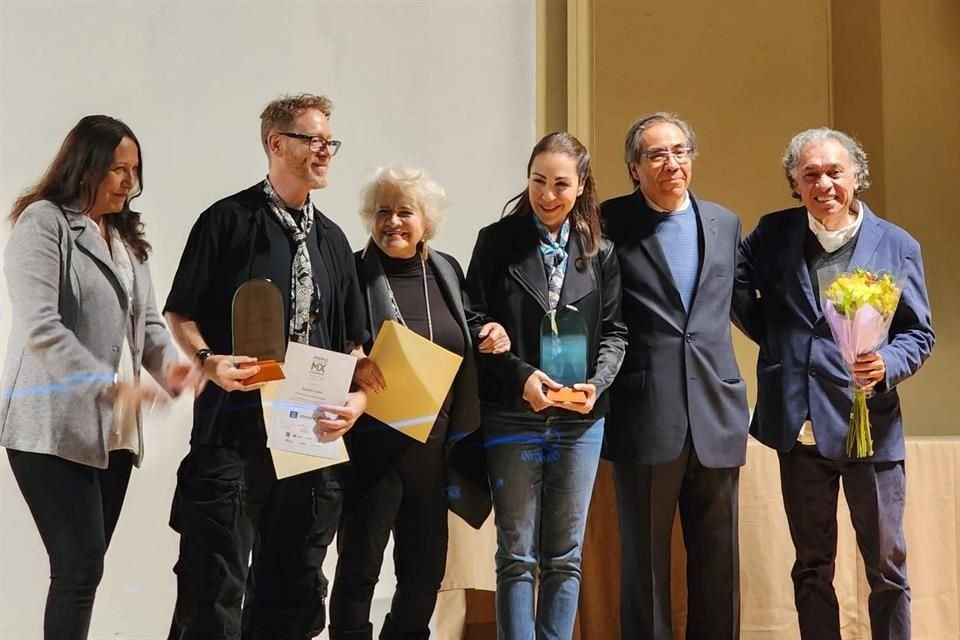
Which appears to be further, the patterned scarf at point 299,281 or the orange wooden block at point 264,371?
the patterned scarf at point 299,281

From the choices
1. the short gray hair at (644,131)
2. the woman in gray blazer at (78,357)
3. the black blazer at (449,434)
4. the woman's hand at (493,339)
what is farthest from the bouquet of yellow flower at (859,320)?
the woman in gray blazer at (78,357)

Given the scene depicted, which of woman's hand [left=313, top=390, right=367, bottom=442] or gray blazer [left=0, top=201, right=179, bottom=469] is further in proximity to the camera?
woman's hand [left=313, top=390, right=367, bottom=442]

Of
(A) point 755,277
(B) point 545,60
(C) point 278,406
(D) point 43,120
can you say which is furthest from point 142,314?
(B) point 545,60

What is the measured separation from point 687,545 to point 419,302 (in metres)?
1.04

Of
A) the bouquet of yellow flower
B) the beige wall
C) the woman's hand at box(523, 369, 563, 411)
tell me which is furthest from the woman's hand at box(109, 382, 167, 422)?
the beige wall

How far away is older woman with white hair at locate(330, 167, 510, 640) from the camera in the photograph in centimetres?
271

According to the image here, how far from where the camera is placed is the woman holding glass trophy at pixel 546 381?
9.05 feet

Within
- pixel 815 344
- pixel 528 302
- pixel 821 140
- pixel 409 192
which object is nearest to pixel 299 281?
pixel 409 192

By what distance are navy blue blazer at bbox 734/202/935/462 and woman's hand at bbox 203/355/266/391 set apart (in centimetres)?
150

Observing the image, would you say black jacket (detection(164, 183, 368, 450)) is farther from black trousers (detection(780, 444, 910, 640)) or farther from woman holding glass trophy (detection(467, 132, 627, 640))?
black trousers (detection(780, 444, 910, 640))

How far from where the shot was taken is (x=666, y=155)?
2.93 meters

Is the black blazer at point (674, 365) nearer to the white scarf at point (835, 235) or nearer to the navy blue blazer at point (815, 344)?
the navy blue blazer at point (815, 344)

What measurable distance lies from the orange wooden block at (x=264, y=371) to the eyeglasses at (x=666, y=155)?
4.04 ft

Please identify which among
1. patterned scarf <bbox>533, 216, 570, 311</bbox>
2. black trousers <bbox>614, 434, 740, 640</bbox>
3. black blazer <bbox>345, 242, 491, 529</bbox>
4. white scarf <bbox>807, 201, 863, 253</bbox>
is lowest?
black trousers <bbox>614, 434, 740, 640</bbox>
